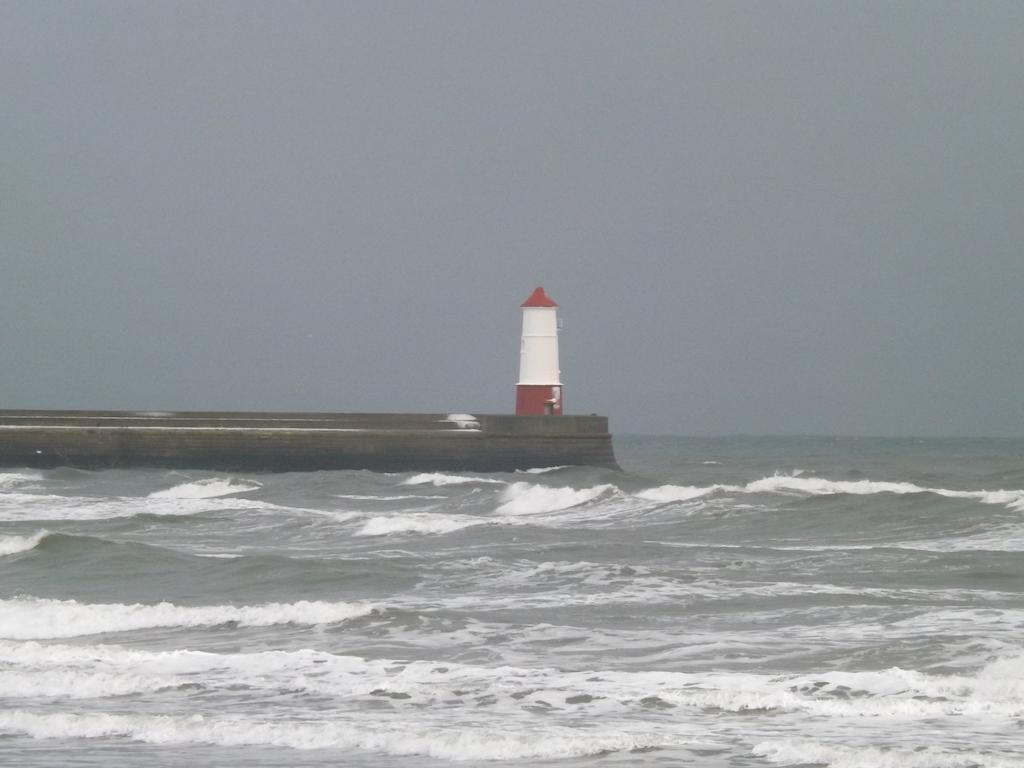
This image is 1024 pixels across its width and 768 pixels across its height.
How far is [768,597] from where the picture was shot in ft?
35.9

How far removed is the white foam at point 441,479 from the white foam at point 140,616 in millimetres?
15728

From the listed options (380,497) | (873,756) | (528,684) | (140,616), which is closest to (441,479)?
(380,497)

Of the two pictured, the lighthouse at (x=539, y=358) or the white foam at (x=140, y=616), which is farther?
the lighthouse at (x=539, y=358)

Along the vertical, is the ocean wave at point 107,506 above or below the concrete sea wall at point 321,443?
below

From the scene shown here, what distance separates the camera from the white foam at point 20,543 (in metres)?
14.5

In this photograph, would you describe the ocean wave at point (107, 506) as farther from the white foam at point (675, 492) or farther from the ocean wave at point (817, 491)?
the ocean wave at point (817, 491)

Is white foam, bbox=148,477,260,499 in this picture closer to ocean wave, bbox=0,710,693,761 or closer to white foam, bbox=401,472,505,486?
white foam, bbox=401,472,505,486

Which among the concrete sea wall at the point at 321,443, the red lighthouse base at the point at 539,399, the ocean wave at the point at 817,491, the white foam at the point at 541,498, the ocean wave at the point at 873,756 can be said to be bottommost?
the ocean wave at the point at 873,756

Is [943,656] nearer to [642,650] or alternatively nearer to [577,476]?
[642,650]

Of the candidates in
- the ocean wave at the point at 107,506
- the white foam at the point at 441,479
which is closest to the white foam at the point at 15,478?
the ocean wave at the point at 107,506

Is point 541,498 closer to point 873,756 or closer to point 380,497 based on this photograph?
point 380,497

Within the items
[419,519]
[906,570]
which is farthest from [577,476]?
[906,570]

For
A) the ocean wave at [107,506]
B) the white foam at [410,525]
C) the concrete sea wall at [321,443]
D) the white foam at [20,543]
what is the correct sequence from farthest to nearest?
the concrete sea wall at [321,443]
the ocean wave at [107,506]
the white foam at [410,525]
the white foam at [20,543]

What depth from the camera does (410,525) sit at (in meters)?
17.5
